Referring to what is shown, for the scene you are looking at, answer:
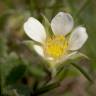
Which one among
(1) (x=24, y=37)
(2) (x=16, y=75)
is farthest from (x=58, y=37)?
(1) (x=24, y=37)

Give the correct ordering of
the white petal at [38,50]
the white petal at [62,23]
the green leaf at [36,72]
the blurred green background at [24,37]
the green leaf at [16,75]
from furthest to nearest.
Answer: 1. the green leaf at [36,72]
2. the blurred green background at [24,37]
3. the green leaf at [16,75]
4. the white petal at [62,23]
5. the white petal at [38,50]

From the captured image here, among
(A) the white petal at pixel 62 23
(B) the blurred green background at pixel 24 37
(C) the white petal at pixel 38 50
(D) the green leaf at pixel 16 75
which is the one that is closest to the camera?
(C) the white petal at pixel 38 50

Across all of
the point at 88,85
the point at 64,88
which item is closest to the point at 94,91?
the point at 88,85

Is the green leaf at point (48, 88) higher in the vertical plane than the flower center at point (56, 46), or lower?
lower

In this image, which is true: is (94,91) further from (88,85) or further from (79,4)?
(79,4)

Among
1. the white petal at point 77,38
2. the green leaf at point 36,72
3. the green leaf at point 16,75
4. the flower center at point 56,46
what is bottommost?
the green leaf at point 36,72

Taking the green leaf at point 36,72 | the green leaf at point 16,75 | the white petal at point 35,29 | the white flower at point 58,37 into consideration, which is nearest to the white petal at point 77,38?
the white flower at point 58,37

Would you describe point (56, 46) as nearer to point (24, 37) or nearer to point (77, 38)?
point (77, 38)

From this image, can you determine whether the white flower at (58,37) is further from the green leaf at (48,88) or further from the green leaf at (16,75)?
the green leaf at (16,75)
